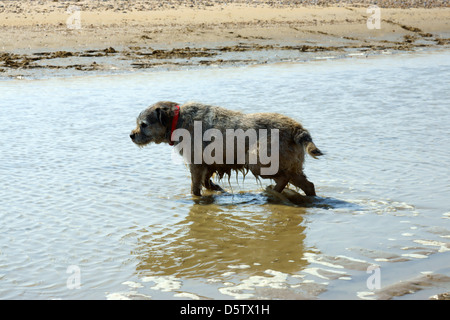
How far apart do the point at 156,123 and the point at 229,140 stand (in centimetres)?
98

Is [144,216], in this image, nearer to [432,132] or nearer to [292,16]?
[432,132]

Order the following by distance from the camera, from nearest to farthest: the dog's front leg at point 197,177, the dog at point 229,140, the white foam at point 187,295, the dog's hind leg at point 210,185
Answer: the white foam at point 187,295, the dog at point 229,140, the dog's front leg at point 197,177, the dog's hind leg at point 210,185

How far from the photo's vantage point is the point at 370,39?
23.9 metres

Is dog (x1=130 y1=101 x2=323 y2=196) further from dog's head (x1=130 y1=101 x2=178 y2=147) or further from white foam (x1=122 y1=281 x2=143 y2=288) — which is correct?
white foam (x1=122 y1=281 x2=143 y2=288)

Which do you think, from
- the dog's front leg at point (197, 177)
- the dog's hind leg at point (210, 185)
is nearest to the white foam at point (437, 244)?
the dog's front leg at point (197, 177)

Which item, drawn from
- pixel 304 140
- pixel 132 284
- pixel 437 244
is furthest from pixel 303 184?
pixel 132 284

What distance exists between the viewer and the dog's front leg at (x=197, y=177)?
26.4 ft

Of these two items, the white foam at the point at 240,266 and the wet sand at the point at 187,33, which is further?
the wet sand at the point at 187,33

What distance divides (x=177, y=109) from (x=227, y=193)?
1.28 metres

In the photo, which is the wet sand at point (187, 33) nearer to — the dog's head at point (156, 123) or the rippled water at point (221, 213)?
the rippled water at point (221, 213)

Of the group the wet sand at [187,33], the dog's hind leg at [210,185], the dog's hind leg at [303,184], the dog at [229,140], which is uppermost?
the wet sand at [187,33]

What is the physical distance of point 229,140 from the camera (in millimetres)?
7863

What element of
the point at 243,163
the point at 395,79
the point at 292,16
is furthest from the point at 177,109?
the point at 292,16

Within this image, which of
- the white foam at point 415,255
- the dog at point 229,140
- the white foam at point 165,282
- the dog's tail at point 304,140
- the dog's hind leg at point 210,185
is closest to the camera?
the white foam at point 165,282
